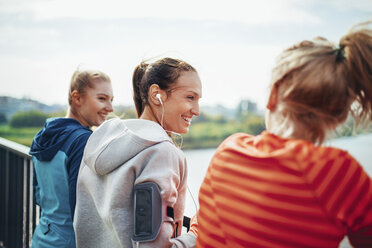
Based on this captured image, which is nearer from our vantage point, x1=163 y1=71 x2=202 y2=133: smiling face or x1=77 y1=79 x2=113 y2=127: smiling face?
x1=163 y1=71 x2=202 y2=133: smiling face

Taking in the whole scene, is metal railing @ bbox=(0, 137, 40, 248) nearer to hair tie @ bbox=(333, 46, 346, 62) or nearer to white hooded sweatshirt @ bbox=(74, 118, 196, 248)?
white hooded sweatshirt @ bbox=(74, 118, 196, 248)

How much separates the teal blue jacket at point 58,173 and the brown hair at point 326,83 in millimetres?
1019

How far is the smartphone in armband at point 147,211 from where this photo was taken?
985 mm

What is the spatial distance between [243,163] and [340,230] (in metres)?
0.26

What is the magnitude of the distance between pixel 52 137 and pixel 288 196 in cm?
130

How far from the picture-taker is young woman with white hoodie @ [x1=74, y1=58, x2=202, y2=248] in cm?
103

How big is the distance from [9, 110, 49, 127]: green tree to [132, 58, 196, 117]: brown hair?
8233 mm

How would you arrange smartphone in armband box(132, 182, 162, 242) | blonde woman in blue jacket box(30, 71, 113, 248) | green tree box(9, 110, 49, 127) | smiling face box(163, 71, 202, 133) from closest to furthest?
smartphone in armband box(132, 182, 162, 242) → smiling face box(163, 71, 202, 133) → blonde woman in blue jacket box(30, 71, 113, 248) → green tree box(9, 110, 49, 127)

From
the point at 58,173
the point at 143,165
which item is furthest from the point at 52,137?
the point at 143,165

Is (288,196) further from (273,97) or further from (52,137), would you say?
(52,137)

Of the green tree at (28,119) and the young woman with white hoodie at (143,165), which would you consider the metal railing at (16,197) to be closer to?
the young woman with white hoodie at (143,165)

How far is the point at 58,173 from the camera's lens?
5.29ft

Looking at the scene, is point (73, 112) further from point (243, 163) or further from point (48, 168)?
point (243, 163)

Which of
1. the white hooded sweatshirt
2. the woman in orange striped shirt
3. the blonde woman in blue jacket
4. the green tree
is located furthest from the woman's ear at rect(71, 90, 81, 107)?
the green tree
